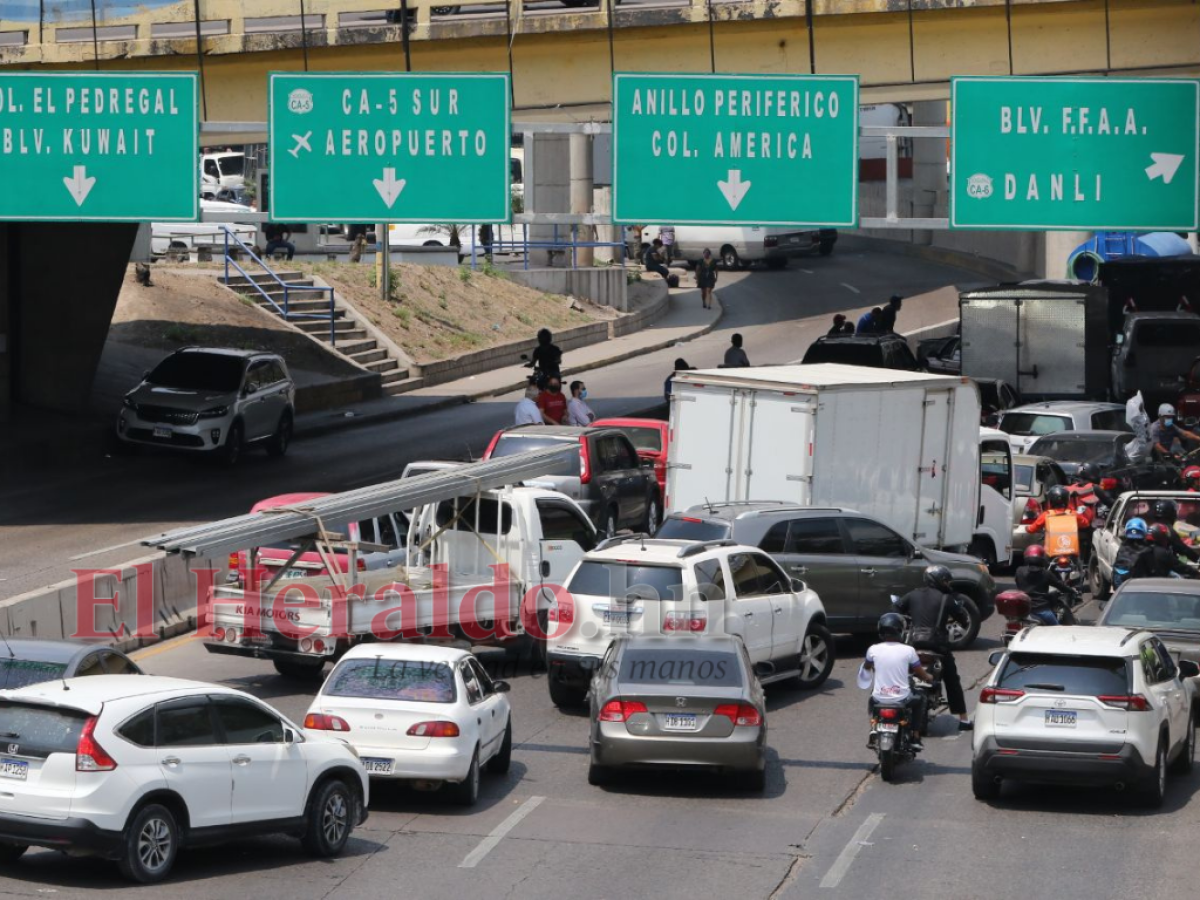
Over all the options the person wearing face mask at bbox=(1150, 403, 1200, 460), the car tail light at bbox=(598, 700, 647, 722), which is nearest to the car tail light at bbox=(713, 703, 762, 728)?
the car tail light at bbox=(598, 700, 647, 722)

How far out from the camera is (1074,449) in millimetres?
30297

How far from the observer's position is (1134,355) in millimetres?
38812

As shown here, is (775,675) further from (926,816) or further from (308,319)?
(308,319)

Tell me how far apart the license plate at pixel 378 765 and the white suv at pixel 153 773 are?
39.1 inches

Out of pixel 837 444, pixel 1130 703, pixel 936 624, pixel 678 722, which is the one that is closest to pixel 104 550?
pixel 837 444

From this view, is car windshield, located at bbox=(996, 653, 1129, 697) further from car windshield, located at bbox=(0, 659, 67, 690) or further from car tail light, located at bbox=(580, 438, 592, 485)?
car tail light, located at bbox=(580, 438, 592, 485)

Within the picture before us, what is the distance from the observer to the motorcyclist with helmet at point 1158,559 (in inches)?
851

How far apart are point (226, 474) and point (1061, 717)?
21.1 meters

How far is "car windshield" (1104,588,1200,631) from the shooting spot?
1869 centimetres

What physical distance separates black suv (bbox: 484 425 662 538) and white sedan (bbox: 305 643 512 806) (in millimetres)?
9644

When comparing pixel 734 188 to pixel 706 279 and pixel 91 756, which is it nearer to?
pixel 91 756

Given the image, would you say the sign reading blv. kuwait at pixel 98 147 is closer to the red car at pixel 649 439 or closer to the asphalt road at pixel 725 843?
the red car at pixel 649 439

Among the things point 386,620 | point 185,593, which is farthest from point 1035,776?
point 185,593

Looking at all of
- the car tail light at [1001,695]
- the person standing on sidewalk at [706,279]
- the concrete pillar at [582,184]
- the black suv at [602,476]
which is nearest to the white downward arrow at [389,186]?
the black suv at [602,476]
